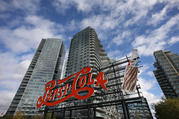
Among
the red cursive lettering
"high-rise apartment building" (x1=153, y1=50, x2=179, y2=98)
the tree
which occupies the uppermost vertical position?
"high-rise apartment building" (x1=153, y1=50, x2=179, y2=98)

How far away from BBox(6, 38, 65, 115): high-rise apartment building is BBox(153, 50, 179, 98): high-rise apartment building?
100 metres

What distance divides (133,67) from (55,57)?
112 m

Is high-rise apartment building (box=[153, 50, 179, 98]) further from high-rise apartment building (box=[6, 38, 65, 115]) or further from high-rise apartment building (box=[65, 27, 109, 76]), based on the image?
high-rise apartment building (box=[6, 38, 65, 115])

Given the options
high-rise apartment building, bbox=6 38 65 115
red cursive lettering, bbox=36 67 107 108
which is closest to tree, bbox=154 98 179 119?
red cursive lettering, bbox=36 67 107 108

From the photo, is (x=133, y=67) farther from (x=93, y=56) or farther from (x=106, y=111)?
(x=93, y=56)

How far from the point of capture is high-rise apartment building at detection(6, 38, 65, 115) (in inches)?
2835

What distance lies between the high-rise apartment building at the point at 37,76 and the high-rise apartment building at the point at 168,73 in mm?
100194

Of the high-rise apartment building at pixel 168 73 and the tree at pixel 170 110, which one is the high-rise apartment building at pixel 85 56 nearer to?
the tree at pixel 170 110

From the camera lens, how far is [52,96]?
747 inches

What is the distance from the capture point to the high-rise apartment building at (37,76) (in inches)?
2835

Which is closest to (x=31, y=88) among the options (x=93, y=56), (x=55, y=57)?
(x=55, y=57)

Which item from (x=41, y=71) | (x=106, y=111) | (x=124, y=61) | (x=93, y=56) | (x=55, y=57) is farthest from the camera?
(x=55, y=57)

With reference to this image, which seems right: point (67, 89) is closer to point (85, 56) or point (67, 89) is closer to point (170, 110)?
point (170, 110)

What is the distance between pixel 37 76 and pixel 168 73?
11332 cm
